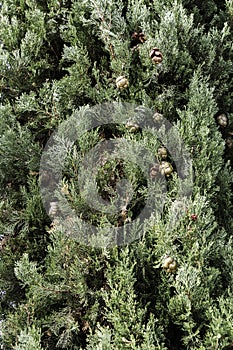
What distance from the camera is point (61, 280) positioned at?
6.83 feet

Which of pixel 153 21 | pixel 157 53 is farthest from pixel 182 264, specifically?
pixel 153 21

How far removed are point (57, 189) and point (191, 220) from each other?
0.68 m

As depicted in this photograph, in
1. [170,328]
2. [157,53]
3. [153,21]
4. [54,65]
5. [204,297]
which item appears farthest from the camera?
[54,65]

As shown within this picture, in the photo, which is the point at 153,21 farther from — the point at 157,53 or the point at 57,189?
the point at 57,189

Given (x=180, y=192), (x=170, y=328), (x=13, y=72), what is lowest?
(x=170, y=328)

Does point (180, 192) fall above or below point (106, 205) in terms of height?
above

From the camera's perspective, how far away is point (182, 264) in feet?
6.19

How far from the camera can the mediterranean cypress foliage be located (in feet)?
6.25

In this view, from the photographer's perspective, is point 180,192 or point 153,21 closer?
point 180,192

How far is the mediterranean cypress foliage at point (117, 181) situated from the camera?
1.90 meters

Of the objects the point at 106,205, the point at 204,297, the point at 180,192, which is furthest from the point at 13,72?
→ the point at 204,297

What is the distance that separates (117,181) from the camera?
7.22ft

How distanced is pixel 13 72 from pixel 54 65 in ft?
0.93

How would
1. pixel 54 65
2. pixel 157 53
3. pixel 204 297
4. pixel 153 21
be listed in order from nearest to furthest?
pixel 204 297 → pixel 157 53 → pixel 153 21 → pixel 54 65
